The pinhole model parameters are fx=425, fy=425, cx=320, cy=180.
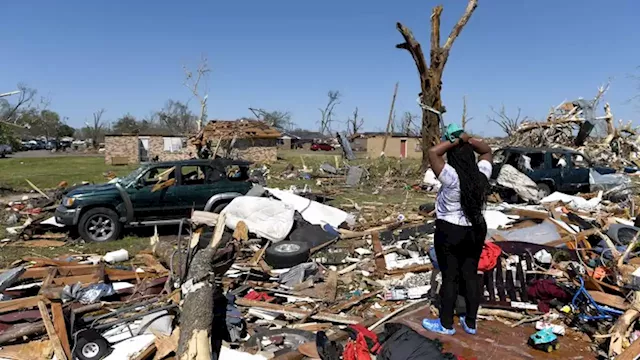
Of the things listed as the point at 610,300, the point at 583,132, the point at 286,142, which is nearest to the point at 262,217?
the point at 610,300

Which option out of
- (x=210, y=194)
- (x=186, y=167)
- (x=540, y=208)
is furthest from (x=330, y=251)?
(x=540, y=208)

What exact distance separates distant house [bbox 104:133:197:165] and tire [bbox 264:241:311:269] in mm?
27923

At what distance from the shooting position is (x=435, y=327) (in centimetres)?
462

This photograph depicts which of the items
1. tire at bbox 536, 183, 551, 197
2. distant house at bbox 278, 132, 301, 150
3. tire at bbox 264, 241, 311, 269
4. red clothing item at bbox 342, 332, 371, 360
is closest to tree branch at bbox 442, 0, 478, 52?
tire at bbox 536, 183, 551, 197

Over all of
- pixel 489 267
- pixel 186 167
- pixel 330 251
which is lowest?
pixel 330 251

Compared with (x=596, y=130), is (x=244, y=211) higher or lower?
lower

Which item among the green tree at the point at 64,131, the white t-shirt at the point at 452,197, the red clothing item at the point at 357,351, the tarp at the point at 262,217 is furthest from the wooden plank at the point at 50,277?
the green tree at the point at 64,131

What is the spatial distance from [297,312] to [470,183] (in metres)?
2.72

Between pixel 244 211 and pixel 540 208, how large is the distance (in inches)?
315

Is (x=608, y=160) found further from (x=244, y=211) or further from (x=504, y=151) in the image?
(x=244, y=211)

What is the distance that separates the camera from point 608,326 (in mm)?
4641

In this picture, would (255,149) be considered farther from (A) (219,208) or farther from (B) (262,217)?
(B) (262,217)

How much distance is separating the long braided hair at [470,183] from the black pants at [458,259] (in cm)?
15

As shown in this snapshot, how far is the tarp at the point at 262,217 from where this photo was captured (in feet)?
28.0
